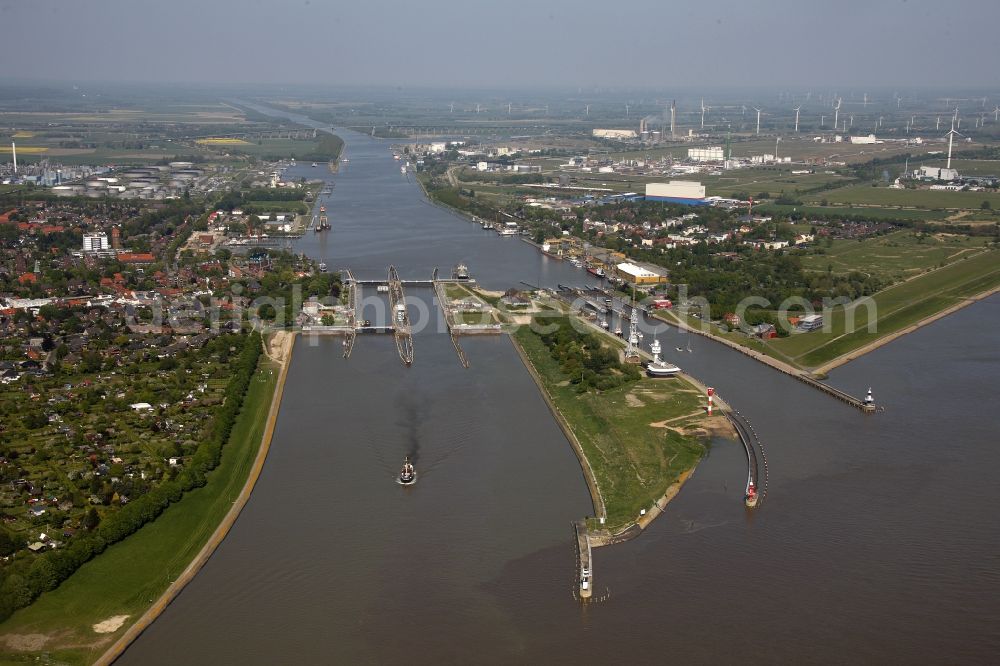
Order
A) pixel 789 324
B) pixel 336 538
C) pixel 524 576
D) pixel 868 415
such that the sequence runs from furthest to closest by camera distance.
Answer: pixel 789 324 < pixel 868 415 < pixel 336 538 < pixel 524 576

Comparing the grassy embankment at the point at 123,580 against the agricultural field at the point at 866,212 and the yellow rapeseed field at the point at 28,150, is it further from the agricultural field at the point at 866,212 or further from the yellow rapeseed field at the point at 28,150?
the yellow rapeseed field at the point at 28,150

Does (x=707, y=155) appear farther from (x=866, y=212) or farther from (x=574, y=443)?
(x=574, y=443)

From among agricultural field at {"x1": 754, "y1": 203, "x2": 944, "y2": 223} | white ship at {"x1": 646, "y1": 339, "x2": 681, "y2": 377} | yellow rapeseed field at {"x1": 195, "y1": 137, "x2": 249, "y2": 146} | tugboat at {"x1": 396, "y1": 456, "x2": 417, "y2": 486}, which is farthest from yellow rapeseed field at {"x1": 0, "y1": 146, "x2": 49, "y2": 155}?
A: tugboat at {"x1": 396, "y1": 456, "x2": 417, "y2": 486}

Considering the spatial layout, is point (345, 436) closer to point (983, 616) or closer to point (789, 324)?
point (983, 616)

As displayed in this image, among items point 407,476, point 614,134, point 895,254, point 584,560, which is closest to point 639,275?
point 895,254

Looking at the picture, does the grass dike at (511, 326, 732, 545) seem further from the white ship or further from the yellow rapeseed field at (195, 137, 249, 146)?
the yellow rapeseed field at (195, 137, 249, 146)

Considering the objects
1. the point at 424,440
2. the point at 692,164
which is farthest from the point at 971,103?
the point at 424,440
